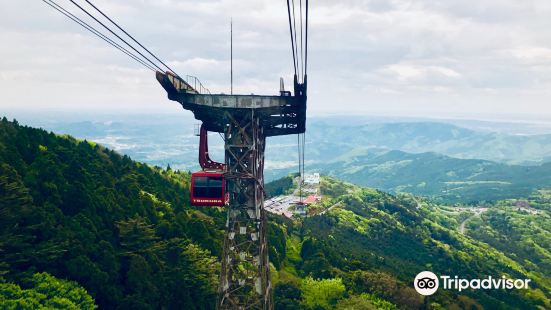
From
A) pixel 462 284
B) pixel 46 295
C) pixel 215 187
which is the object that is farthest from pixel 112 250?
pixel 462 284

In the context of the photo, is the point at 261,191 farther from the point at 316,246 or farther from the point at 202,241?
the point at 316,246

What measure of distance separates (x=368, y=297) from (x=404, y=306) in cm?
679


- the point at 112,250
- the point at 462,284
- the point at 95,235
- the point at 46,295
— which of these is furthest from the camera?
the point at 462,284

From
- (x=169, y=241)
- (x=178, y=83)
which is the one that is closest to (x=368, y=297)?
(x=169, y=241)

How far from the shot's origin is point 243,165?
33156 millimetres

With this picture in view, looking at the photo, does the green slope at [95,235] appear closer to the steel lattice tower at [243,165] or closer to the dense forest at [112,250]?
the dense forest at [112,250]

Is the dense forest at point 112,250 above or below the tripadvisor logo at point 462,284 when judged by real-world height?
above

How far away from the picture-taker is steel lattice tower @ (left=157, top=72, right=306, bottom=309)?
108 feet

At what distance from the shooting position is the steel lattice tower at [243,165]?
108 feet

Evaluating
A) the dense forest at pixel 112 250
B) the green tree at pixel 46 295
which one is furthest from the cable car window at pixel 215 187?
the dense forest at pixel 112 250

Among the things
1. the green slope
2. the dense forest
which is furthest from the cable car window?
the green slope

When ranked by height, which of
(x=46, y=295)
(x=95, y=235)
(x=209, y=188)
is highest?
(x=209, y=188)

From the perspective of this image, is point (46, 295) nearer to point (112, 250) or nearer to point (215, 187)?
point (112, 250)

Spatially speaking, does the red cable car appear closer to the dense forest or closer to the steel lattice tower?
the steel lattice tower
